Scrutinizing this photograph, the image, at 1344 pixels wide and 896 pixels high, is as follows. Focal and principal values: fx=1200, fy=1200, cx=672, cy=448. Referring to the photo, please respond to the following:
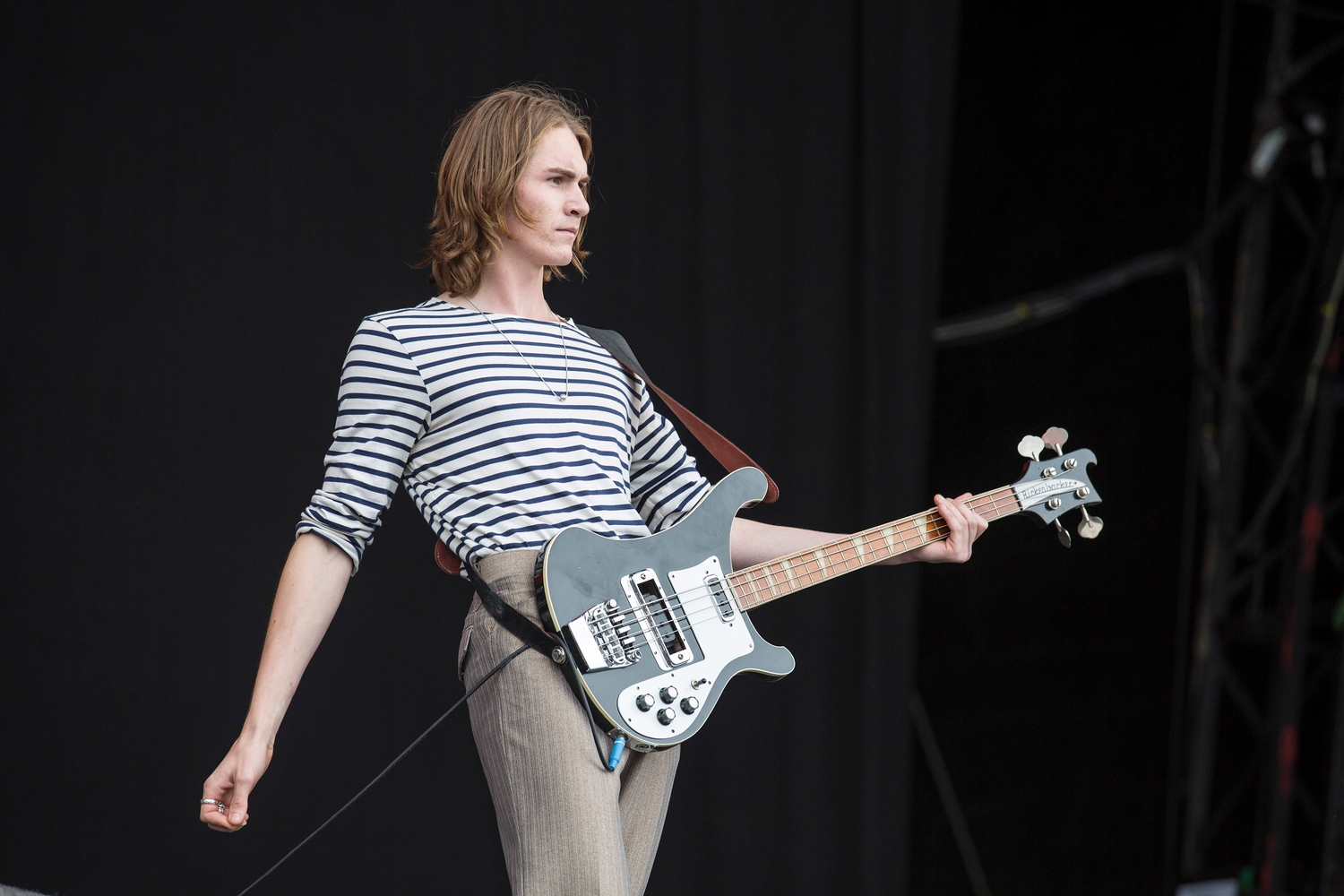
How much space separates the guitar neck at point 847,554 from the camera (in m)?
1.53

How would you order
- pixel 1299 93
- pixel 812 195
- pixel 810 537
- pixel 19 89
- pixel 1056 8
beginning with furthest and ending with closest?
1. pixel 1299 93
2. pixel 1056 8
3. pixel 812 195
4. pixel 19 89
5. pixel 810 537

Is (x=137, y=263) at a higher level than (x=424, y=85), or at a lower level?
lower

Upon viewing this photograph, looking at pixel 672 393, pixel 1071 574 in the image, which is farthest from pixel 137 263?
pixel 1071 574

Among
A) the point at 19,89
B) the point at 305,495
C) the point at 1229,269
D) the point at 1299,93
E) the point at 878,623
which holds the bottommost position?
the point at 878,623

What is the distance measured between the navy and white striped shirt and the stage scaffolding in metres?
1.99

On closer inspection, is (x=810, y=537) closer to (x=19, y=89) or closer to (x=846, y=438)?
(x=846, y=438)

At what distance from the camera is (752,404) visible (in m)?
2.50

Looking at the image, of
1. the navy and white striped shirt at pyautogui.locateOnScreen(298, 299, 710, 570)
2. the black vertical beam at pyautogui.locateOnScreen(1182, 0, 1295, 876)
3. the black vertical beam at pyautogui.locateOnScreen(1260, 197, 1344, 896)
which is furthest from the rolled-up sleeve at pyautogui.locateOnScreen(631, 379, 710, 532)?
the black vertical beam at pyautogui.locateOnScreen(1182, 0, 1295, 876)

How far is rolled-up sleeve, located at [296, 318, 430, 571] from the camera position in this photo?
4.54 feet

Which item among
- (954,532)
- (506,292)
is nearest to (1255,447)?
(954,532)

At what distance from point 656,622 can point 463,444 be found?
→ 0.31m

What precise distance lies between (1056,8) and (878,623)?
1.61m

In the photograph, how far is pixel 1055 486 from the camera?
1.74m

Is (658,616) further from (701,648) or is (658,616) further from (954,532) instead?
(954,532)
